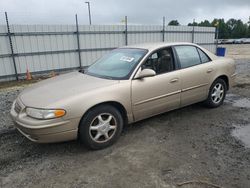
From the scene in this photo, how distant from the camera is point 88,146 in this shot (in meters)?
3.39

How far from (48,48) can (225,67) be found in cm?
802

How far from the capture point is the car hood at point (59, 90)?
10.5 feet

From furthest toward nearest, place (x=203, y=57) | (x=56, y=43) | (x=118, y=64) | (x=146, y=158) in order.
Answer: (x=56, y=43), (x=203, y=57), (x=118, y=64), (x=146, y=158)

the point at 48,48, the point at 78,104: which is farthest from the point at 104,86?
the point at 48,48

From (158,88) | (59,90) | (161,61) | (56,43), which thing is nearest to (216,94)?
(161,61)

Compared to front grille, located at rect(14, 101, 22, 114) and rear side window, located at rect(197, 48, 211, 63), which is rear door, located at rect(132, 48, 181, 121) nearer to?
rear side window, located at rect(197, 48, 211, 63)

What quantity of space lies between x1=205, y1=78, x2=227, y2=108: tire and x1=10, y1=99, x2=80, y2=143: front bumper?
10.1 feet

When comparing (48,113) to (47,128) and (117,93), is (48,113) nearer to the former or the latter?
(47,128)

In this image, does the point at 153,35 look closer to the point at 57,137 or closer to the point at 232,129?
the point at 232,129

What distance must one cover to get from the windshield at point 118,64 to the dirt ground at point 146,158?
1.08 m

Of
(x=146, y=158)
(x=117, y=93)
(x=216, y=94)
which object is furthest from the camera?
(x=216, y=94)

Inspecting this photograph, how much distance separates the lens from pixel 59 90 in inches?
137

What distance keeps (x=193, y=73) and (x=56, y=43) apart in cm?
791

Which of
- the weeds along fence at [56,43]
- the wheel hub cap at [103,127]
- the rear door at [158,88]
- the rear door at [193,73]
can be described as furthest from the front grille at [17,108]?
the weeds along fence at [56,43]
